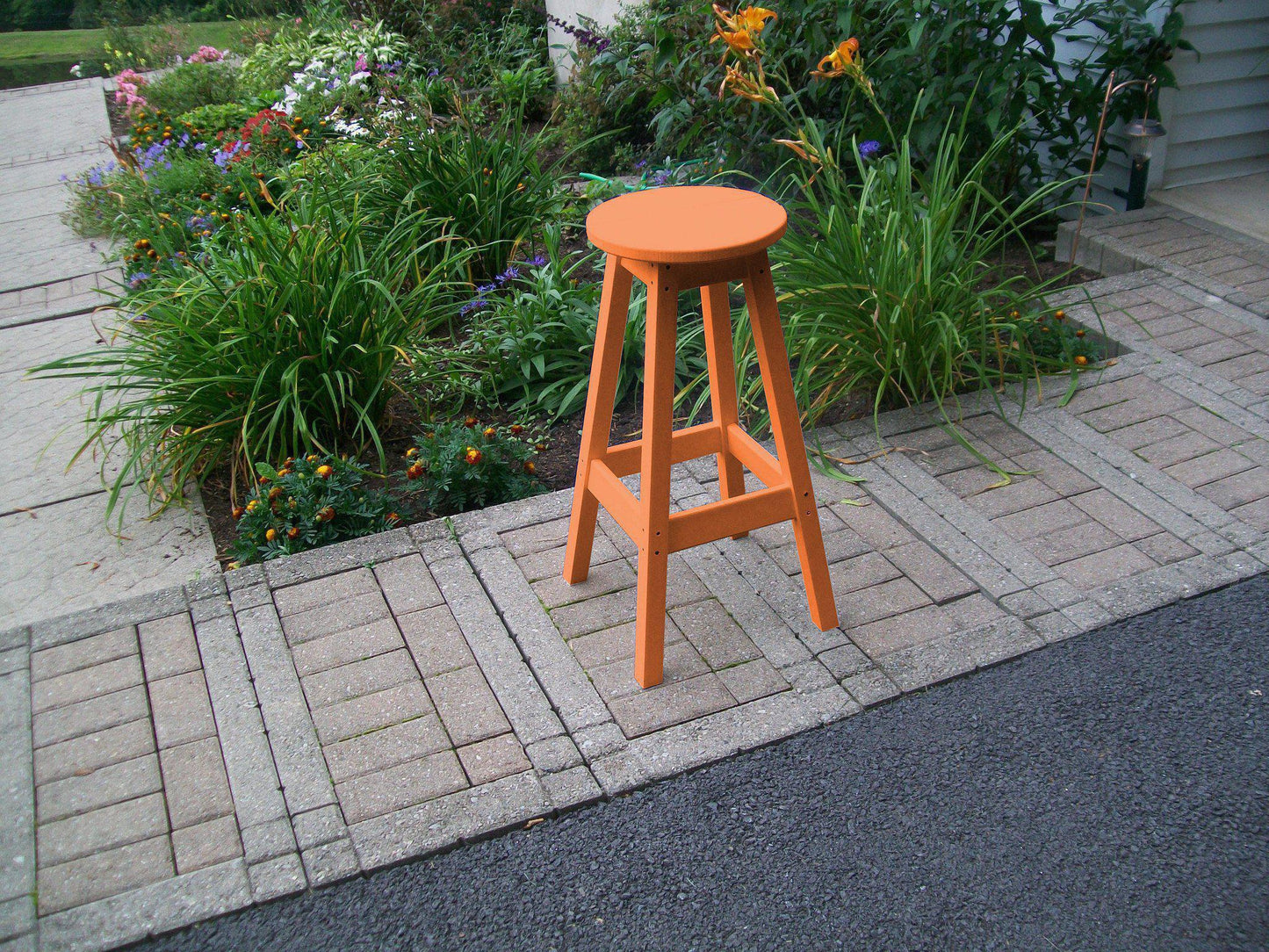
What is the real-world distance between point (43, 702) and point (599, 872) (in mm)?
1468

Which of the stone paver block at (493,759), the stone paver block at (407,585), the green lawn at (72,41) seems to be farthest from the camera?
the green lawn at (72,41)

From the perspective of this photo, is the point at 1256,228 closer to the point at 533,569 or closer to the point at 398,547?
the point at 533,569

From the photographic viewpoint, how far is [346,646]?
248 centimetres

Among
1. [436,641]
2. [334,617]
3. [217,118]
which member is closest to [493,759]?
[436,641]

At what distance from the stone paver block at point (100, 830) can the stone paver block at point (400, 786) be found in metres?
0.38

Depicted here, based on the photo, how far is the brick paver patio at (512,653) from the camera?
2.00 metres

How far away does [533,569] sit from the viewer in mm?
2721

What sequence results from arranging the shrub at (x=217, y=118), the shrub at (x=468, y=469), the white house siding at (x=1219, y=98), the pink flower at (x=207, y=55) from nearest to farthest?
the shrub at (x=468, y=469), the white house siding at (x=1219, y=98), the shrub at (x=217, y=118), the pink flower at (x=207, y=55)

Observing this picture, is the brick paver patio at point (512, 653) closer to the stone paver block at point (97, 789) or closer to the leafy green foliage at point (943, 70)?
the stone paver block at point (97, 789)

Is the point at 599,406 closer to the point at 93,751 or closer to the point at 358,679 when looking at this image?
the point at 358,679

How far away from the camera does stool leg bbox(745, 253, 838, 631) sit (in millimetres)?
2174

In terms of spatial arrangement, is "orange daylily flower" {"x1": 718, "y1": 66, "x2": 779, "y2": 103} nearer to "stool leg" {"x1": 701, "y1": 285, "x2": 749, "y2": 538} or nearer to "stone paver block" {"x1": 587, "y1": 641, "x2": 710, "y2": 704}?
"stool leg" {"x1": 701, "y1": 285, "x2": 749, "y2": 538}

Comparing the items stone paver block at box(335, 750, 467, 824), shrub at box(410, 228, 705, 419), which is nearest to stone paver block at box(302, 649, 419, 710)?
stone paver block at box(335, 750, 467, 824)

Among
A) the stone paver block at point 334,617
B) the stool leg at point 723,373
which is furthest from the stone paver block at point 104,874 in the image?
the stool leg at point 723,373
